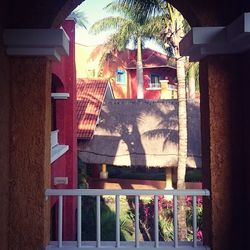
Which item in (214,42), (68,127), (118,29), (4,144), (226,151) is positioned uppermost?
(118,29)

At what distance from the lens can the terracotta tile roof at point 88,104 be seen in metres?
13.2

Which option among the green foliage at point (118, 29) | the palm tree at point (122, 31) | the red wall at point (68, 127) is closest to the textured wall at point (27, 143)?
the red wall at point (68, 127)

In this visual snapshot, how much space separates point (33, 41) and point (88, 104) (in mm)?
10565

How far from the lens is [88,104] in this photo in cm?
1429

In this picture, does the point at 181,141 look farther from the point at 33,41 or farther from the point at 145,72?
the point at 145,72

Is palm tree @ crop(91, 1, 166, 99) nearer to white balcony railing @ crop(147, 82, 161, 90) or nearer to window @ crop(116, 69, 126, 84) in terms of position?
white balcony railing @ crop(147, 82, 161, 90)

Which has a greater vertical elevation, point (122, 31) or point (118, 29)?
point (118, 29)

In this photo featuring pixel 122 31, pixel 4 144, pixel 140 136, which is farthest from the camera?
pixel 122 31

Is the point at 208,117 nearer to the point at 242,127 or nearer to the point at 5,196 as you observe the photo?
the point at 242,127

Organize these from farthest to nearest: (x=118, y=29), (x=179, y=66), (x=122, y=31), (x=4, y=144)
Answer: (x=118, y=29) → (x=122, y=31) → (x=179, y=66) → (x=4, y=144)

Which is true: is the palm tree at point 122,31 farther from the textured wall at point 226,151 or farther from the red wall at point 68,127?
the textured wall at point 226,151

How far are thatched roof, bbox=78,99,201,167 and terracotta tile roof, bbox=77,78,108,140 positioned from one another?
0.39 meters

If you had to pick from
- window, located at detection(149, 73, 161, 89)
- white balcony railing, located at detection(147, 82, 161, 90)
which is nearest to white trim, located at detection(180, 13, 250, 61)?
white balcony railing, located at detection(147, 82, 161, 90)

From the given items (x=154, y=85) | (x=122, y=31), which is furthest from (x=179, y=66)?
(x=154, y=85)
